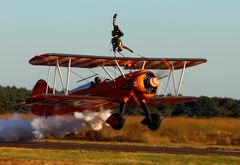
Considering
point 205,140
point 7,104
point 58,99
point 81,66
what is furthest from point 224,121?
point 7,104

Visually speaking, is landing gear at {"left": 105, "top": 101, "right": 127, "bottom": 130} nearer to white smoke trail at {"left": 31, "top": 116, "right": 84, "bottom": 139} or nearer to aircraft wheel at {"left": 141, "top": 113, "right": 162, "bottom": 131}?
aircraft wheel at {"left": 141, "top": 113, "right": 162, "bottom": 131}

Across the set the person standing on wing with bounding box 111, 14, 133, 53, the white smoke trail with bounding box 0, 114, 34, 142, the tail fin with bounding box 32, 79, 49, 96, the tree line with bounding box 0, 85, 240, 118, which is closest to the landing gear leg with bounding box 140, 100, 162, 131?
the person standing on wing with bounding box 111, 14, 133, 53

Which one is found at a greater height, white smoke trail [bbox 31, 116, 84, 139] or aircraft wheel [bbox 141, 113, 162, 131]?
aircraft wheel [bbox 141, 113, 162, 131]

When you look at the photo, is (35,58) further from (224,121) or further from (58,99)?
(224,121)

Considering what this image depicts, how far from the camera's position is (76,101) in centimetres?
3048

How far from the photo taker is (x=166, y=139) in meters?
39.2

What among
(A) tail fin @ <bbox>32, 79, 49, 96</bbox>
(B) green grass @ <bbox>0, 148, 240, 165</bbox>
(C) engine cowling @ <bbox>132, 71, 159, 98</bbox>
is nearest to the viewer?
(B) green grass @ <bbox>0, 148, 240, 165</bbox>

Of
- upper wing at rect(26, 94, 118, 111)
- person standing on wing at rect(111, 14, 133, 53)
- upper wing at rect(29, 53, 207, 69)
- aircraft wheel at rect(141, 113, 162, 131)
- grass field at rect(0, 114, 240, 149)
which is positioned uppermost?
person standing on wing at rect(111, 14, 133, 53)

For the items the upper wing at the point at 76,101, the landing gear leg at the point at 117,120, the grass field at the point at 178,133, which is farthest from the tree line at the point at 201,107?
the landing gear leg at the point at 117,120

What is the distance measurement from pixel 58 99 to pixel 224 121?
1629 centimetres

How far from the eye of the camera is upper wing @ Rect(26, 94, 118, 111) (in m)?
29.6

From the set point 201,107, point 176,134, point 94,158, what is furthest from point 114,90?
point 201,107

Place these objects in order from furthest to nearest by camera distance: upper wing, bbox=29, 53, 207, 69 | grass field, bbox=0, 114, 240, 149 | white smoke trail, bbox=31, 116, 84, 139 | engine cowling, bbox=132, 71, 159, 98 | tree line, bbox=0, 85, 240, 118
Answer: tree line, bbox=0, 85, 240, 118 → grass field, bbox=0, 114, 240, 149 → white smoke trail, bbox=31, 116, 84, 139 → upper wing, bbox=29, 53, 207, 69 → engine cowling, bbox=132, 71, 159, 98

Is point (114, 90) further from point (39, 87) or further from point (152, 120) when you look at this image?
point (39, 87)
